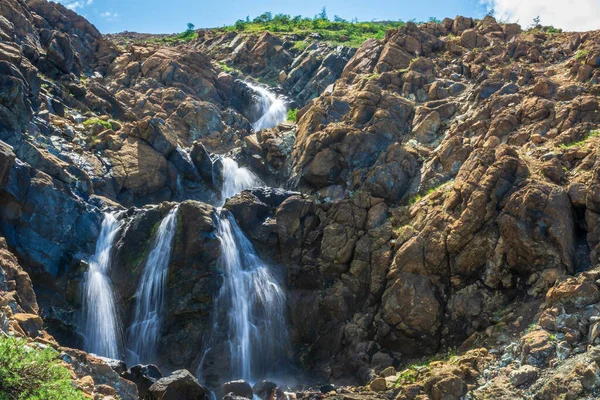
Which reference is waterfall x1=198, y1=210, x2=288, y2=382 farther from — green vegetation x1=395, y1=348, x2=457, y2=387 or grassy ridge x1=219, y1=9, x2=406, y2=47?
grassy ridge x1=219, y1=9, x2=406, y2=47

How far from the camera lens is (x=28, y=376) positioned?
11.8m

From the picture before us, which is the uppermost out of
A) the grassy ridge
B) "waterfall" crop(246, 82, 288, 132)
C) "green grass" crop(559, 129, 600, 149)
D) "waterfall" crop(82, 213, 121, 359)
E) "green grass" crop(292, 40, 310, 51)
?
the grassy ridge

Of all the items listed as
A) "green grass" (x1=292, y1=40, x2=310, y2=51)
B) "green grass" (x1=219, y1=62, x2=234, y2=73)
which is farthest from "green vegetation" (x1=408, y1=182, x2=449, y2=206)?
"green grass" (x1=292, y1=40, x2=310, y2=51)

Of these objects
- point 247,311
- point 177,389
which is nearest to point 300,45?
point 247,311

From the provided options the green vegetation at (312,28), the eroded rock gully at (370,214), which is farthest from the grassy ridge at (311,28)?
the eroded rock gully at (370,214)

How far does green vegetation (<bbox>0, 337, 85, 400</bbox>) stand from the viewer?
11.5 meters

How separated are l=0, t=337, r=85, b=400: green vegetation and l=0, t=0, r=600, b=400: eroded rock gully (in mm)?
4544

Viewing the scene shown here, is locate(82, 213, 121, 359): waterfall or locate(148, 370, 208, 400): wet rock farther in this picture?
locate(82, 213, 121, 359): waterfall

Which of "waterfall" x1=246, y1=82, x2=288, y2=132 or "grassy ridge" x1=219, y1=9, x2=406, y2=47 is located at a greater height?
"grassy ridge" x1=219, y1=9, x2=406, y2=47

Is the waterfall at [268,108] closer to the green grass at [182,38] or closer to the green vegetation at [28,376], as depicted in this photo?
the green grass at [182,38]

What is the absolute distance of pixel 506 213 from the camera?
77.9 ft

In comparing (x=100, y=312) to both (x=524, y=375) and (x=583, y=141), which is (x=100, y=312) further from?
(x=583, y=141)

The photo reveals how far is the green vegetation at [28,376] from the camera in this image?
37.7ft

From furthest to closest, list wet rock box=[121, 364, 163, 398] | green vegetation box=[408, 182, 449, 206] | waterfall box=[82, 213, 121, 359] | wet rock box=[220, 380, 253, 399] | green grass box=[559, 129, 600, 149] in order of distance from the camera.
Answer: green vegetation box=[408, 182, 449, 206] < waterfall box=[82, 213, 121, 359] < green grass box=[559, 129, 600, 149] < wet rock box=[220, 380, 253, 399] < wet rock box=[121, 364, 163, 398]
